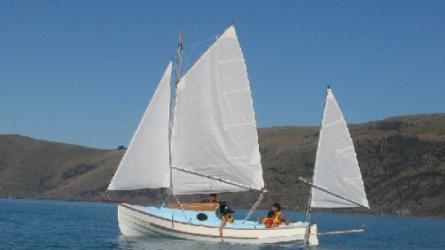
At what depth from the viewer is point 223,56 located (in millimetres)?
55562

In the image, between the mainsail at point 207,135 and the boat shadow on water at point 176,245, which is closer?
the boat shadow on water at point 176,245

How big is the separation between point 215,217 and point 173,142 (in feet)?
19.9

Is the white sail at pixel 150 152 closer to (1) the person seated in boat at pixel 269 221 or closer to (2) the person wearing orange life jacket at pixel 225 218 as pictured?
(2) the person wearing orange life jacket at pixel 225 218

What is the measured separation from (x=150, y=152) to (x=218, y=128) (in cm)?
506

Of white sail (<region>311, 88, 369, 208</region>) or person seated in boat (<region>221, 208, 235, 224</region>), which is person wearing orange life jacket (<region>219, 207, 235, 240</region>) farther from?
white sail (<region>311, 88, 369, 208</region>)

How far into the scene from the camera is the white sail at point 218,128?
182 ft

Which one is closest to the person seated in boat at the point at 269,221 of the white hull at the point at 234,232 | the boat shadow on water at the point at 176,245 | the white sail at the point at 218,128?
the white hull at the point at 234,232

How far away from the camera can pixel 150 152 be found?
181 ft

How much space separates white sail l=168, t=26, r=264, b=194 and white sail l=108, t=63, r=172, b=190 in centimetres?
94

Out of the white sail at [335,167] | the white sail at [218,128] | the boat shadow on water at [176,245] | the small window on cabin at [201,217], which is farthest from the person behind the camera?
the white sail at [218,128]

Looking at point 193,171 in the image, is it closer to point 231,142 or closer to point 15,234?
point 231,142

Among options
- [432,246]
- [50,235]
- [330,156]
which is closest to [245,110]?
[330,156]

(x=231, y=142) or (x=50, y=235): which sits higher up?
(x=231, y=142)

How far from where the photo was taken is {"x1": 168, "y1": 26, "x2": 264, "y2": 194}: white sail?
55.6 metres
